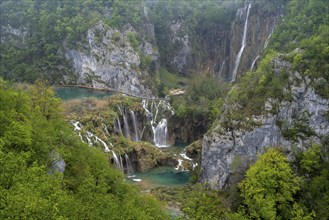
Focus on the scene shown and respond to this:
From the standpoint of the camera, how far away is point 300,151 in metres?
44.4

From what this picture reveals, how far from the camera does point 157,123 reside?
7306 cm

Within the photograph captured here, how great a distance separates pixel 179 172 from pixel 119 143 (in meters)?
9.92

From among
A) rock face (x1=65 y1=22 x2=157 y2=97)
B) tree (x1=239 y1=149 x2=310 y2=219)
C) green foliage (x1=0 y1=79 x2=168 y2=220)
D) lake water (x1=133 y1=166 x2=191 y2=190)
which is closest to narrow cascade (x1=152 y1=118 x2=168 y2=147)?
lake water (x1=133 y1=166 x2=191 y2=190)

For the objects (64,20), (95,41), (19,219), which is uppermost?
(64,20)

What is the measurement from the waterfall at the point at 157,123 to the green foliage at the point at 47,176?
31.9 meters

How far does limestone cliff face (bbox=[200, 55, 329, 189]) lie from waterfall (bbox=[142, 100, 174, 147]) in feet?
68.1

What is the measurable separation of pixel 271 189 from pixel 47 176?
22.8 metres

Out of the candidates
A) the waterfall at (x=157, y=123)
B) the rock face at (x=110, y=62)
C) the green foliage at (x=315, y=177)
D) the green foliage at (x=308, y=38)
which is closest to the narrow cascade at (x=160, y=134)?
the waterfall at (x=157, y=123)

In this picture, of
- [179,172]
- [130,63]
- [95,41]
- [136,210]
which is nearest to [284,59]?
[179,172]

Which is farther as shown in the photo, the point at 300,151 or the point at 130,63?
the point at 130,63

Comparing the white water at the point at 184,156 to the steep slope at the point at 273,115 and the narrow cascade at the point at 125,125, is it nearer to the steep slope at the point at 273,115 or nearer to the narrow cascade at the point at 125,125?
the narrow cascade at the point at 125,125

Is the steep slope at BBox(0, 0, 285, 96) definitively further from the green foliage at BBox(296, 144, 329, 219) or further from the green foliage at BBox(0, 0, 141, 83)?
the green foliage at BBox(296, 144, 329, 219)

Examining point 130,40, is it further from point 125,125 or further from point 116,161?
point 116,161

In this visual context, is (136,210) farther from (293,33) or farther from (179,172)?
(293,33)
